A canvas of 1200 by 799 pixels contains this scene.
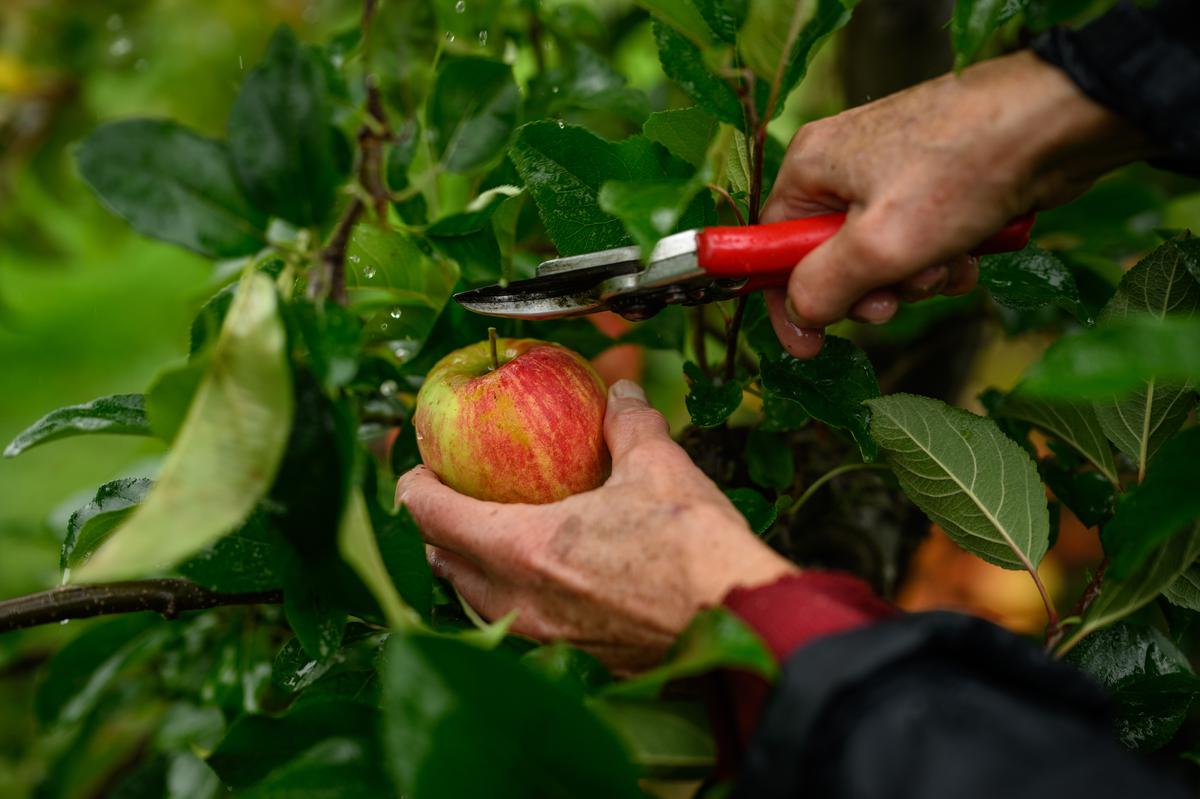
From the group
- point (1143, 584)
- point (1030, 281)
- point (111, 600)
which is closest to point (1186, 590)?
point (1143, 584)

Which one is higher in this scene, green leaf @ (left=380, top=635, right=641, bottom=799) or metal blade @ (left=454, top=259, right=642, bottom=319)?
metal blade @ (left=454, top=259, right=642, bottom=319)

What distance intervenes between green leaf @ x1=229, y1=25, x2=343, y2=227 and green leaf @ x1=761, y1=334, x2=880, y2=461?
406 mm

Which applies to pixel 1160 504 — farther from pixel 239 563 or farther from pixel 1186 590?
pixel 239 563

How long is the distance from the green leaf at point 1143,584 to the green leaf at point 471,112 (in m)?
0.60

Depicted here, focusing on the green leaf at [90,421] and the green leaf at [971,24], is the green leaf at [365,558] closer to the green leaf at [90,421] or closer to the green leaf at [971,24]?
the green leaf at [90,421]

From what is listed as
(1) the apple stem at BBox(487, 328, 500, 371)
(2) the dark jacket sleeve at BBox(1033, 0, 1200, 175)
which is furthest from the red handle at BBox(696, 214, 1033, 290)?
(1) the apple stem at BBox(487, 328, 500, 371)

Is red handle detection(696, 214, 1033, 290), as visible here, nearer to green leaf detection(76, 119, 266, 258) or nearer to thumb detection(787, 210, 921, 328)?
thumb detection(787, 210, 921, 328)

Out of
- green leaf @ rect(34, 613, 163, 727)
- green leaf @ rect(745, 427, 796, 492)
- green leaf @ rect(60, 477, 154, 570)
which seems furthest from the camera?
green leaf @ rect(34, 613, 163, 727)

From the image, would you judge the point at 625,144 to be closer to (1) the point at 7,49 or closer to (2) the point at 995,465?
(2) the point at 995,465

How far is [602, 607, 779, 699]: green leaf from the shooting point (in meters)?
0.43

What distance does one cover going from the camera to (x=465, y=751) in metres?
0.44

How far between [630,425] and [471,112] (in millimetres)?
316

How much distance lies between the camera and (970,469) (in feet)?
2.34

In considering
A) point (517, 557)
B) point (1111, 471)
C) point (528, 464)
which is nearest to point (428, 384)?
point (528, 464)
